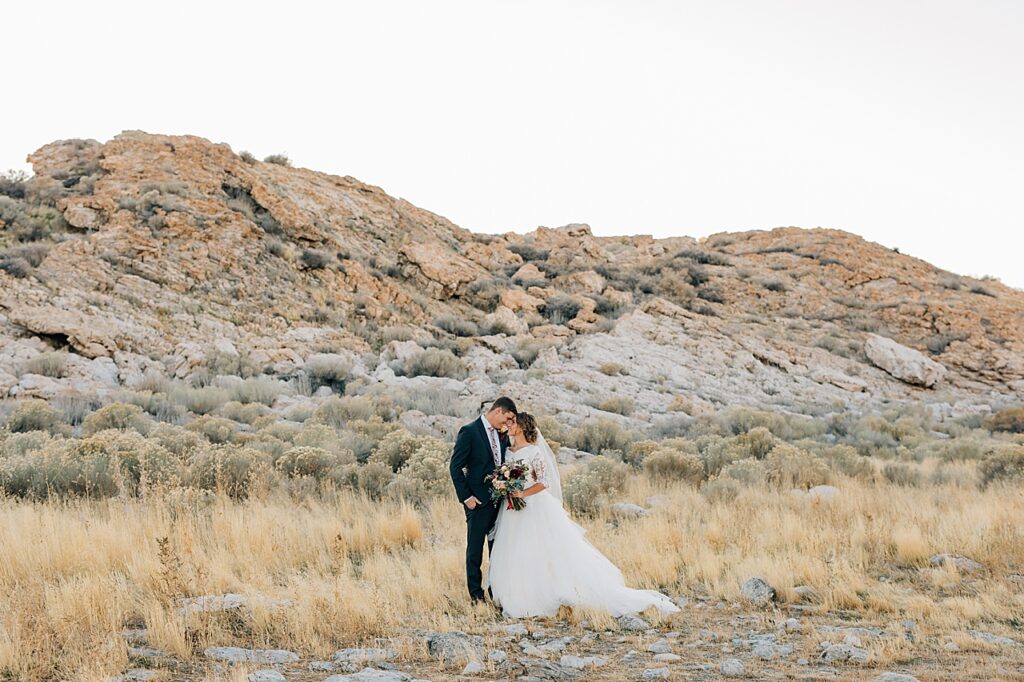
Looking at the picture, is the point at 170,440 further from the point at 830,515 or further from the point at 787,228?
the point at 787,228

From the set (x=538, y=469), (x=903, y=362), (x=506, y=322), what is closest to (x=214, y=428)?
(x=538, y=469)

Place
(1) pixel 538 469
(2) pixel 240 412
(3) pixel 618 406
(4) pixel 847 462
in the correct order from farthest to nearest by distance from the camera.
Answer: (3) pixel 618 406, (2) pixel 240 412, (4) pixel 847 462, (1) pixel 538 469

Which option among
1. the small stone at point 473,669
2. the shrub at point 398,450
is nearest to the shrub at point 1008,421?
the shrub at point 398,450

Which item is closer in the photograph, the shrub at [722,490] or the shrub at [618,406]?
the shrub at [722,490]

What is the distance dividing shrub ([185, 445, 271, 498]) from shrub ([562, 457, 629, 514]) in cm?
424

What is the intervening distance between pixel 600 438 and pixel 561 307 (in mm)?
11964

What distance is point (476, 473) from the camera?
250 inches

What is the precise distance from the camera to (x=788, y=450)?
12.4m

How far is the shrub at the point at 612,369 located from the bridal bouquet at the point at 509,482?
13511 mm

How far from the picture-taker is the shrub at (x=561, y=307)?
2492cm

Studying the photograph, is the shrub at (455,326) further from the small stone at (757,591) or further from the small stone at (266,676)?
the small stone at (266,676)

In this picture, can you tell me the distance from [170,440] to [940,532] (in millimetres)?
10566

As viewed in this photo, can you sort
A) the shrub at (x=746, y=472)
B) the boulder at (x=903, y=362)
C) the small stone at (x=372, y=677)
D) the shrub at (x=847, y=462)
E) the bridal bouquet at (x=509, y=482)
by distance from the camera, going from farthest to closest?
the boulder at (x=903, y=362), the shrub at (x=847, y=462), the shrub at (x=746, y=472), the bridal bouquet at (x=509, y=482), the small stone at (x=372, y=677)

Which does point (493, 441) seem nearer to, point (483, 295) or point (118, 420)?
point (118, 420)
